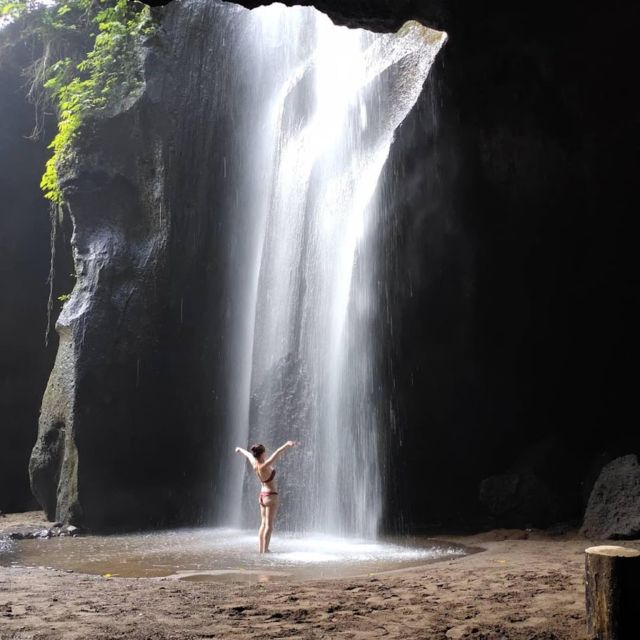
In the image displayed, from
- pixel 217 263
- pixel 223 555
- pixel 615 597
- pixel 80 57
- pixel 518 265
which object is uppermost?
pixel 80 57

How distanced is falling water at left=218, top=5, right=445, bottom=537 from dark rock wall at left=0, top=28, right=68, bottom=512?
614 cm

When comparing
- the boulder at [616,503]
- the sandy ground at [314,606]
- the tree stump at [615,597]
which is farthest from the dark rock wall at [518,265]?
the tree stump at [615,597]

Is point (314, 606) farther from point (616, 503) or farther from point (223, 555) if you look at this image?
point (616, 503)

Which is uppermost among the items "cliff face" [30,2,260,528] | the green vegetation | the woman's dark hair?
the green vegetation

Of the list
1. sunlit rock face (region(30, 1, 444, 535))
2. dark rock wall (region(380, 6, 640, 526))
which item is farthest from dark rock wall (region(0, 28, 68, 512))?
dark rock wall (region(380, 6, 640, 526))

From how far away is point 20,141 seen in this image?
58.5ft

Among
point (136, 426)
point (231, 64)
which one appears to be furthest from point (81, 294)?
point (231, 64)

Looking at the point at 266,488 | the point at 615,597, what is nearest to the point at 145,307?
the point at 266,488

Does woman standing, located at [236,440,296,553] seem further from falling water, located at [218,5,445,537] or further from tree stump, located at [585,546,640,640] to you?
tree stump, located at [585,546,640,640]

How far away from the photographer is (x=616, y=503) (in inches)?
378

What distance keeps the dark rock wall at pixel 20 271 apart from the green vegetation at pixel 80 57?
145 cm

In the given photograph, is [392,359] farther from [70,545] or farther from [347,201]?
[70,545]

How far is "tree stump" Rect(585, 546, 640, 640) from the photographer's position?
3.85 m

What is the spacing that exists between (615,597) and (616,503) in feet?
20.4
